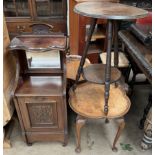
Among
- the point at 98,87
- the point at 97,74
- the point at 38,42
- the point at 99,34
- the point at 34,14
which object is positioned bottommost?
the point at 98,87

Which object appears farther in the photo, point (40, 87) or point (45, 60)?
point (45, 60)

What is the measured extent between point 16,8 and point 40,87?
1495 mm

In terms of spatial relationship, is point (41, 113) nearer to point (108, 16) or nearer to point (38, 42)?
point (38, 42)

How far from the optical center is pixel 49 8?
241 cm

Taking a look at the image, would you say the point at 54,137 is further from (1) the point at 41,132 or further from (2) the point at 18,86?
(2) the point at 18,86

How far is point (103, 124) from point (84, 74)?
70 cm

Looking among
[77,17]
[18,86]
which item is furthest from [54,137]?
[77,17]

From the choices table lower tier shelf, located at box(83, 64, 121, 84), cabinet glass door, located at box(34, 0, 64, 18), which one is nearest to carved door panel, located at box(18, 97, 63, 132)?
table lower tier shelf, located at box(83, 64, 121, 84)

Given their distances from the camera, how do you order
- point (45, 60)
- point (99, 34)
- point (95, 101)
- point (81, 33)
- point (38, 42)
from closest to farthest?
1. point (38, 42)
2. point (95, 101)
3. point (45, 60)
4. point (81, 33)
5. point (99, 34)

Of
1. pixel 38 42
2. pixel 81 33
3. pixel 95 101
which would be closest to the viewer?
pixel 38 42

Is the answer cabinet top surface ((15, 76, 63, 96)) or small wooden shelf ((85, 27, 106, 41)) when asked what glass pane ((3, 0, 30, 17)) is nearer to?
→ small wooden shelf ((85, 27, 106, 41))

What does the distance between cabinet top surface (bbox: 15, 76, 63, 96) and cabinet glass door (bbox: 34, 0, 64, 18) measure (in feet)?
4.09

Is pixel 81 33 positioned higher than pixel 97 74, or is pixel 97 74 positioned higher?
pixel 81 33

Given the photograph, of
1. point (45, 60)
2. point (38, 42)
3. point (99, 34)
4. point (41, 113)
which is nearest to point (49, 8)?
point (99, 34)
